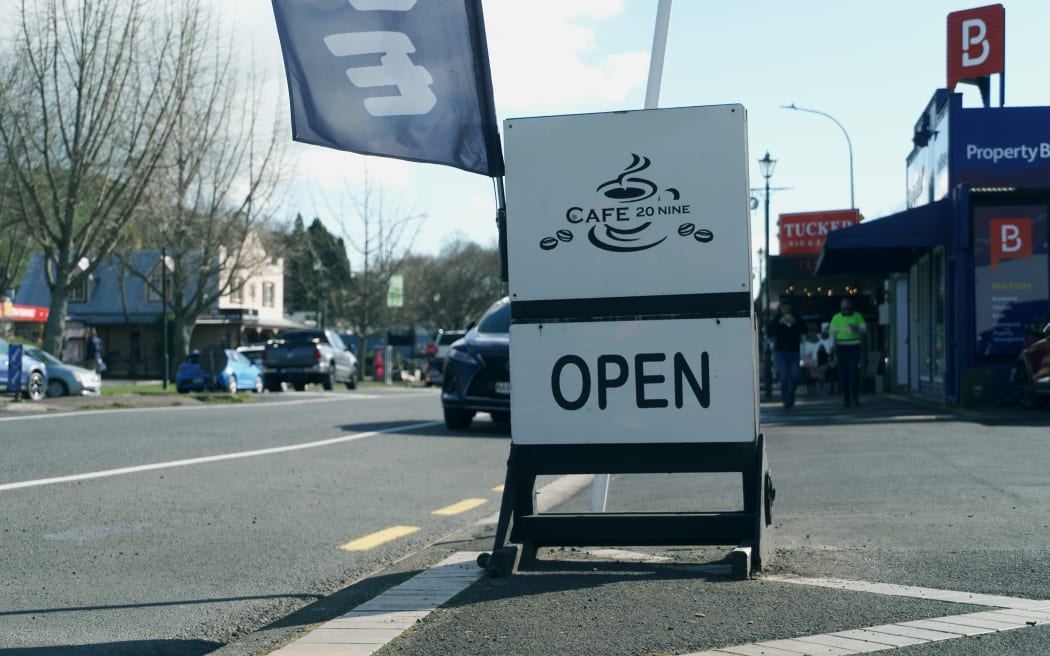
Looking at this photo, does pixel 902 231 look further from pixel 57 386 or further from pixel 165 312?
pixel 165 312

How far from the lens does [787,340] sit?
18.8 metres

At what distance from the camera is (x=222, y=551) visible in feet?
23.0

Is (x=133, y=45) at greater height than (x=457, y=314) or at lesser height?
greater

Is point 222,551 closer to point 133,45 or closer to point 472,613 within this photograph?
point 472,613

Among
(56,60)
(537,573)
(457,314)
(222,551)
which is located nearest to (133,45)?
(56,60)

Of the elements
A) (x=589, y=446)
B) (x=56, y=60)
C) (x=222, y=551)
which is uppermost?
(x=56, y=60)

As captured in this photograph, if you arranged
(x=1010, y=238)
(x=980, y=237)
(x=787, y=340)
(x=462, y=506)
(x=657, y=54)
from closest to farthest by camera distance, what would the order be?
(x=657, y=54), (x=462, y=506), (x=1010, y=238), (x=980, y=237), (x=787, y=340)

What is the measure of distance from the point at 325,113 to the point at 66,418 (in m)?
11.8

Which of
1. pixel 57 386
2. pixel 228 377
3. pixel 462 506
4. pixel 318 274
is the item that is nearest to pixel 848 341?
pixel 462 506

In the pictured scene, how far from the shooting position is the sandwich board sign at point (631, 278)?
5.72 meters

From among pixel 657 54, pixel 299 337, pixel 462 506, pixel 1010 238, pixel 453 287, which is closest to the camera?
pixel 657 54

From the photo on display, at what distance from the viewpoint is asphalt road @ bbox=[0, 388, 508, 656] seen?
17.4 feet

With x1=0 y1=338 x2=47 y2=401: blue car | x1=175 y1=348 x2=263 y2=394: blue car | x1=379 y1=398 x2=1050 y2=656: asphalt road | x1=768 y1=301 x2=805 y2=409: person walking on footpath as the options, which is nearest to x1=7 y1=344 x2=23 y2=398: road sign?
x1=0 y1=338 x2=47 y2=401: blue car

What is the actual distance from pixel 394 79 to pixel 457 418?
10733mm
